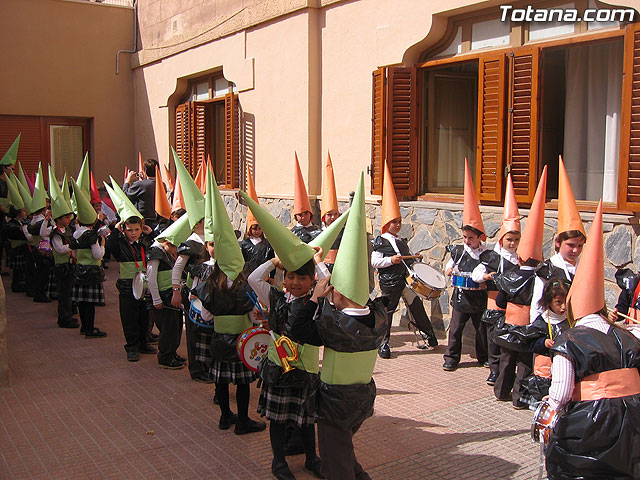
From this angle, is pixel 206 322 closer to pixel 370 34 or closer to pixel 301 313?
pixel 301 313

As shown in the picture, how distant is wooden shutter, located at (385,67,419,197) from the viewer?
8.53m

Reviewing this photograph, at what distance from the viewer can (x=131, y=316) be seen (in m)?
7.45

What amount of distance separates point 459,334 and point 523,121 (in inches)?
97.3

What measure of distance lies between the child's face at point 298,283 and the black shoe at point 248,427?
1.57 m

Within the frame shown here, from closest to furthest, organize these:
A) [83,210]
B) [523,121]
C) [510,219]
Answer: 1. [510,219]
2. [523,121]
3. [83,210]

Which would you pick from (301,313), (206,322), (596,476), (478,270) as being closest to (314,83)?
(478,270)

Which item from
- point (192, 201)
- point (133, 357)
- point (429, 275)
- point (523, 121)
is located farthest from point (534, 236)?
point (133, 357)

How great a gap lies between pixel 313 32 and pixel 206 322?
600 centimetres

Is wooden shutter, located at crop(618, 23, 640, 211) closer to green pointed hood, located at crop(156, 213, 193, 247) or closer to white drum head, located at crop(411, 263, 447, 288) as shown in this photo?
white drum head, located at crop(411, 263, 447, 288)

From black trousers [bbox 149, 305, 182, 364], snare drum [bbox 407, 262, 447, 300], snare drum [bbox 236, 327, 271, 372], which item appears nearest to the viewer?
snare drum [bbox 236, 327, 271, 372]

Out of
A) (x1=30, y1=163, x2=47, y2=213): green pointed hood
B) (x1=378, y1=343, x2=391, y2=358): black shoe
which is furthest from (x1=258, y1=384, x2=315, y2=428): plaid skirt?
(x1=30, y1=163, x2=47, y2=213): green pointed hood

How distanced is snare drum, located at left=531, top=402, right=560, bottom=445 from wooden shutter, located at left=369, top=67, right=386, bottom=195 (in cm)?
532

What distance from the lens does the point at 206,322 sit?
5555 millimetres

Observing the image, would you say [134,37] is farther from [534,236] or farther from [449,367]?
[534,236]
